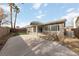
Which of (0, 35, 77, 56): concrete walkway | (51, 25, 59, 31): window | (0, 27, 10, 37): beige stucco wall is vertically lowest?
(0, 35, 77, 56): concrete walkway

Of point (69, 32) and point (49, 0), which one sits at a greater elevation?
point (49, 0)

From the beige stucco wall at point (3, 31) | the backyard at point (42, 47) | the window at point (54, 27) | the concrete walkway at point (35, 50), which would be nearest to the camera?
the concrete walkway at point (35, 50)

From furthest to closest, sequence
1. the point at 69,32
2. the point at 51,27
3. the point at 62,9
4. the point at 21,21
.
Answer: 1. the point at 51,27
2. the point at 69,32
3. the point at 62,9
4. the point at 21,21

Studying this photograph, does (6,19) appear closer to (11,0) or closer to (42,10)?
(42,10)

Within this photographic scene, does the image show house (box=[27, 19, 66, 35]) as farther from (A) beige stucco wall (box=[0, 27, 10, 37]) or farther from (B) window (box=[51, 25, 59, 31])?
(A) beige stucco wall (box=[0, 27, 10, 37])

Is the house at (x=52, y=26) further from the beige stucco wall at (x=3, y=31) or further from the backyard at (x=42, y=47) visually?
the backyard at (x=42, y=47)

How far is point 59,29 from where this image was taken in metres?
8.81

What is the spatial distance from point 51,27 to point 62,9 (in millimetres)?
4293

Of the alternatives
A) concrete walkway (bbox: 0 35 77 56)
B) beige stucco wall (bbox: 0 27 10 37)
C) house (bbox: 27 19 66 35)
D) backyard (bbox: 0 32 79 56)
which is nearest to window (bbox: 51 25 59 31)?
house (bbox: 27 19 66 35)

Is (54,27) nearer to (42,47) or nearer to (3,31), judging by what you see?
(3,31)

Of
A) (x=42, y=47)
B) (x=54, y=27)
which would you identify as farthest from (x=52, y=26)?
(x=42, y=47)

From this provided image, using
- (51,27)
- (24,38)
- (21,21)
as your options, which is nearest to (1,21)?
(24,38)

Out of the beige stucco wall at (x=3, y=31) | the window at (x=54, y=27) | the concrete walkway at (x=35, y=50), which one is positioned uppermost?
the window at (x=54, y=27)

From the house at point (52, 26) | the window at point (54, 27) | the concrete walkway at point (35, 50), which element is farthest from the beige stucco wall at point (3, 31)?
the window at point (54, 27)
